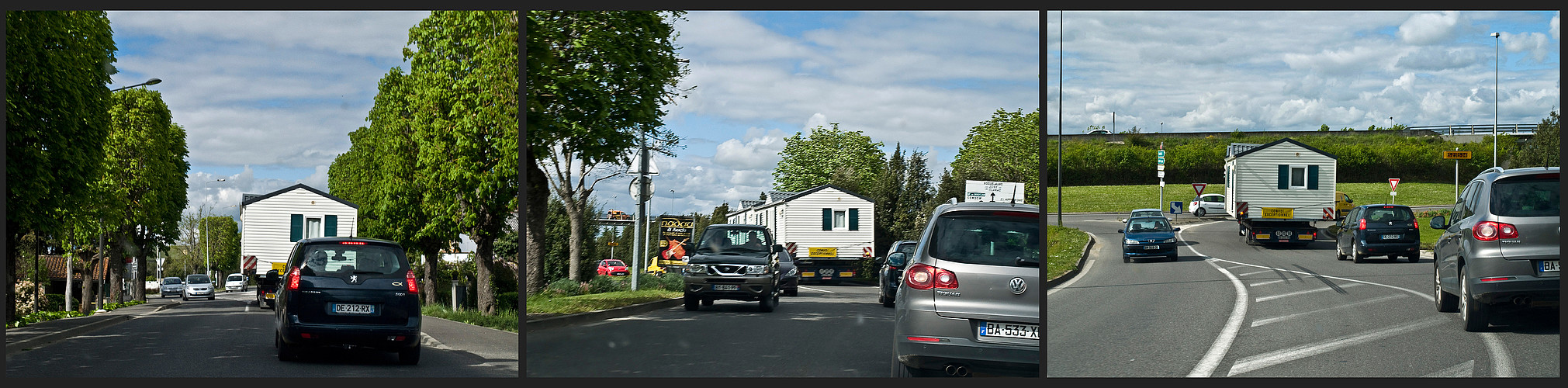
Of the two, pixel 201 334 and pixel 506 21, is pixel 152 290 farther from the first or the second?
pixel 506 21

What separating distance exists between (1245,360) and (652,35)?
4129mm

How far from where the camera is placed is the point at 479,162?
230 inches

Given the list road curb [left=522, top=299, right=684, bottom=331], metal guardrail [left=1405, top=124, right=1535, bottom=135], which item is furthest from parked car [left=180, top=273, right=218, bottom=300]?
metal guardrail [left=1405, top=124, right=1535, bottom=135]

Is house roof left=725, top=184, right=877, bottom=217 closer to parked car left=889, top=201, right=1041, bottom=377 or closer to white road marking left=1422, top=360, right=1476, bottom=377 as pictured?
parked car left=889, top=201, right=1041, bottom=377

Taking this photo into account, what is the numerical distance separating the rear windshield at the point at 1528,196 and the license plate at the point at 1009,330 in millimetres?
3491

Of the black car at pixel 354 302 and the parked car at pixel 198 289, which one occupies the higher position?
the black car at pixel 354 302

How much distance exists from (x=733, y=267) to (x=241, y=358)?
592cm

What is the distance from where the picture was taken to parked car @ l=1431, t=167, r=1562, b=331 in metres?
5.61

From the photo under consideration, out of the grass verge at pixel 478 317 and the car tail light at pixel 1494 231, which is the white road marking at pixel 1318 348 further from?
the grass verge at pixel 478 317

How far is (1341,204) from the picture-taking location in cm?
1056

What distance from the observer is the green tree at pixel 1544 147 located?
601 cm

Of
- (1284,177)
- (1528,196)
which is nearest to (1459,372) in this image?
(1528,196)

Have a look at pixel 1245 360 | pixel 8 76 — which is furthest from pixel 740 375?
pixel 8 76

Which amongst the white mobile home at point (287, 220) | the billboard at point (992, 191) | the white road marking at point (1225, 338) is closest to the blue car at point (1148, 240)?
the white road marking at point (1225, 338)
